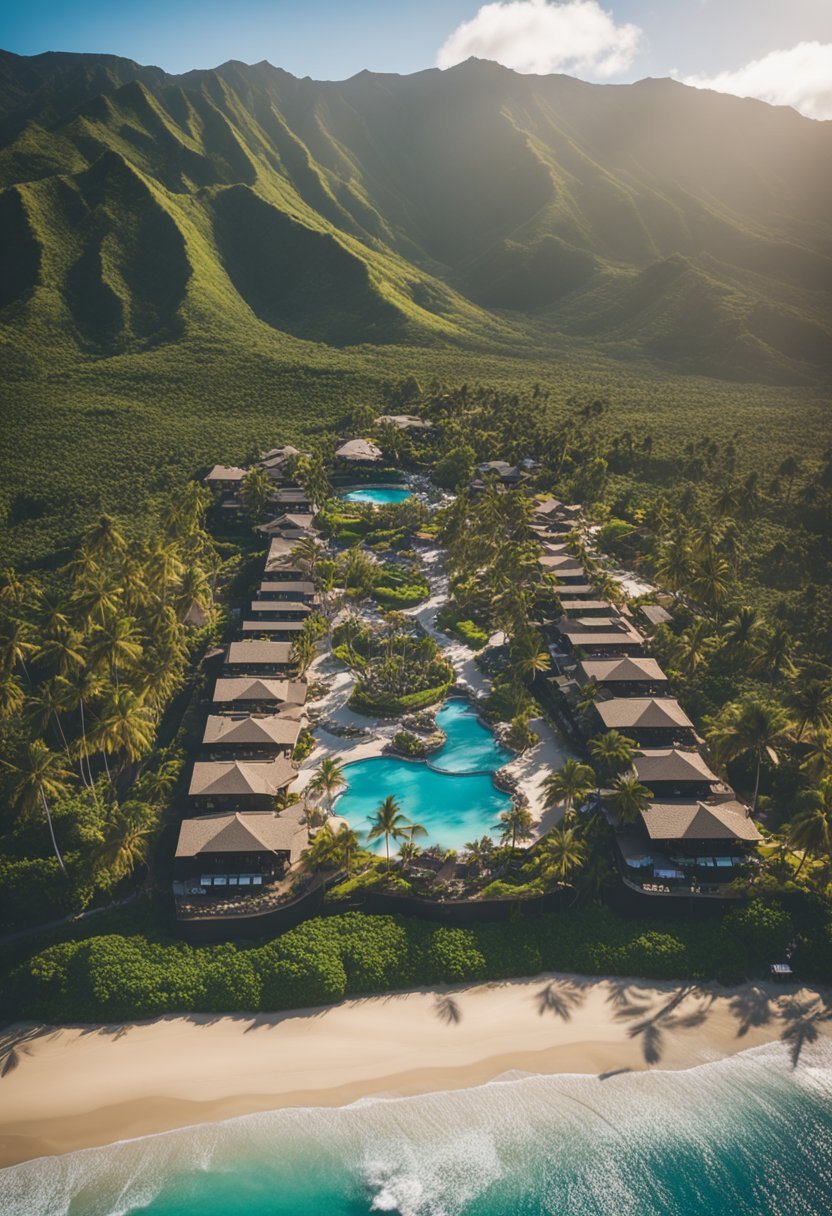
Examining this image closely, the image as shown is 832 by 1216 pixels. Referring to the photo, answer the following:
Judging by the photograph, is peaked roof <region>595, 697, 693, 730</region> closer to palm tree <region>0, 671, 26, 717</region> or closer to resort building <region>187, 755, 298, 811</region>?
resort building <region>187, 755, 298, 811</region>

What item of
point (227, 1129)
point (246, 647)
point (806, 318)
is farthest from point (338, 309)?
point (227, 1129)

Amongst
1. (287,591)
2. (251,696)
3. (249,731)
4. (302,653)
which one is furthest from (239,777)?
(287,591)

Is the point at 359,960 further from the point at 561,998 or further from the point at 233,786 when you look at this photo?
the point at 233,786

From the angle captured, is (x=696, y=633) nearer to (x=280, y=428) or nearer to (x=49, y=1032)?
(x=49, y=1032)

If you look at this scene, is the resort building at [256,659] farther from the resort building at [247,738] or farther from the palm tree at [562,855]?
the palm tree at [562,855]

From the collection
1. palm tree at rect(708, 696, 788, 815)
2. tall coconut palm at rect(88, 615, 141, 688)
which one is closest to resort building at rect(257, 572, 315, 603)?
tall coconut palm at rect(88, 615, 141, 688)
